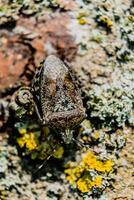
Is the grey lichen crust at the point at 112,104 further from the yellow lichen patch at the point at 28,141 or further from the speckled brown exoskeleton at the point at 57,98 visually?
the yellow lichen patch at the point at 28,141

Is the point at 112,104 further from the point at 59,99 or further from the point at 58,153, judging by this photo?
the point at 58,153

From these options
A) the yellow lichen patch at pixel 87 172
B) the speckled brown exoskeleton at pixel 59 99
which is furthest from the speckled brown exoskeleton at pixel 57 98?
the yellow lichen patch at pixel 87 172

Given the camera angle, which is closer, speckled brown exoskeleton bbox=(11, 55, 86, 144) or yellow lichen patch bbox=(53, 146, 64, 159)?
speckled brown exoskeleton bbox=(11, 55, 86, 144)

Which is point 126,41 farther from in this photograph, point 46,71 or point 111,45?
point 46,71

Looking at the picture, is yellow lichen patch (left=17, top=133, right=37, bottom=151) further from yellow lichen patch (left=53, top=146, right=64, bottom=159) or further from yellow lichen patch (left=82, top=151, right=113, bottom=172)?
yellow lichen patch (left=82, top=151, right=113, bottom=172)

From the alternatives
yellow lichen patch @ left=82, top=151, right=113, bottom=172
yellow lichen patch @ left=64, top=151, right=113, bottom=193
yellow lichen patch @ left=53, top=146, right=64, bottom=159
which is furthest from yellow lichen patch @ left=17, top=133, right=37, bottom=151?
yellow lichen patch @ left=82, top=151, right=113, bottom=172

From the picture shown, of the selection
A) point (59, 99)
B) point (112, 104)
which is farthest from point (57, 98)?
point (112, 104)
